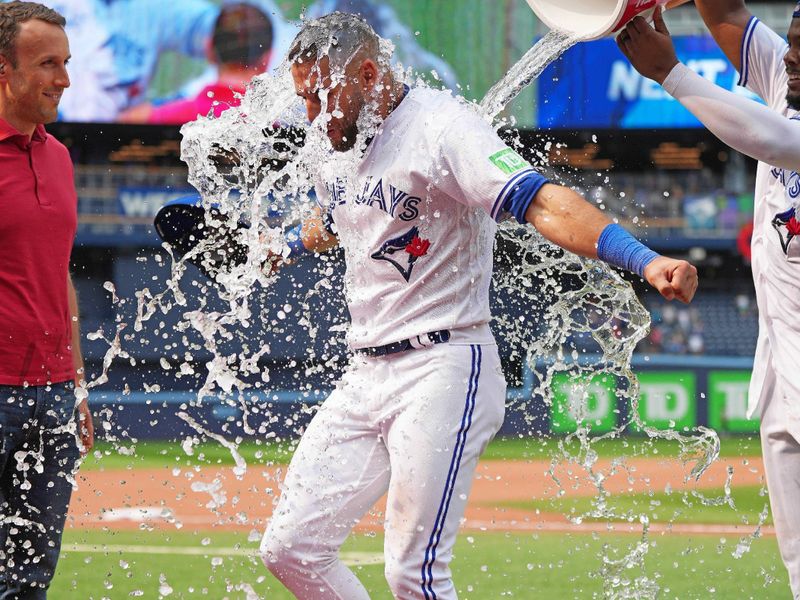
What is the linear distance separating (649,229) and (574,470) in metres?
13.0

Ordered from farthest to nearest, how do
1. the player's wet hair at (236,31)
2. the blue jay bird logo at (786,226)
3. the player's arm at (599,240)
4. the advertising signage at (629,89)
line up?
the player's wet hair at (236,31) → the advertising signage at (629,89) → the blue jay bird logo at (786,226) → the player's arm at (599,240)

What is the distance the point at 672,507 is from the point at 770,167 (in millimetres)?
5898

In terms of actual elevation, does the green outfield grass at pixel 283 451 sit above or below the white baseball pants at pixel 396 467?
below

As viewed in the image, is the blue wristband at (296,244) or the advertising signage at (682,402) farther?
the advertising signage at (682,402)

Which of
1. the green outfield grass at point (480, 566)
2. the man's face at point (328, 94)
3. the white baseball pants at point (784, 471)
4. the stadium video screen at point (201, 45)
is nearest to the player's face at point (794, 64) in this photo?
the white baseball pants at point (784, 471)

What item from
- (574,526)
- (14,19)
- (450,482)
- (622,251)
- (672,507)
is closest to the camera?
(622,251)

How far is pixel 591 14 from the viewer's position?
3.70 meters

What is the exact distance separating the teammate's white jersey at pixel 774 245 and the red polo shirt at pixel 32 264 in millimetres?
2432

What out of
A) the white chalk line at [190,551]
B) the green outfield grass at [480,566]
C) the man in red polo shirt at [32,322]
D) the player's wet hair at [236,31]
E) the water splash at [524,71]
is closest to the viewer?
the man in red polo shirt at [32,322]

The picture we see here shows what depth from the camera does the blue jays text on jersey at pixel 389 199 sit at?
3.32m

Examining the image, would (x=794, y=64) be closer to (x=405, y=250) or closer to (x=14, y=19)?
(x=405, y=250)

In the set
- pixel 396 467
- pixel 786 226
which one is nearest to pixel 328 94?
pixel 396 467

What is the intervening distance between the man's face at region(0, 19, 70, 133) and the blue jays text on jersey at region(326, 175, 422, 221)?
1234 millimetres

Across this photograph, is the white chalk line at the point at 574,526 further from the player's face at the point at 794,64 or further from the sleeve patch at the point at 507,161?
the sleeve patch at the point at 507,161
